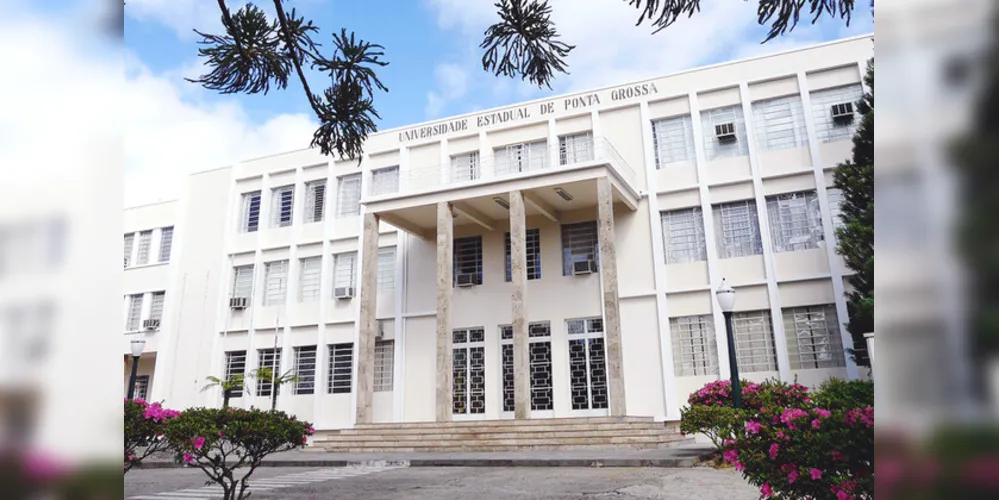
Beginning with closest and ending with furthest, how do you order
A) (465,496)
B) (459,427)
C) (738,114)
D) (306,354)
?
(465,496) → (459,427) → (738,114) → (306,354)

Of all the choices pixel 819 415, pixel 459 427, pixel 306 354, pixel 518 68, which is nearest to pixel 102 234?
pixel 518 68

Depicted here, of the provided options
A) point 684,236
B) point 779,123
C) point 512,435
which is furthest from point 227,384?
point 779,123

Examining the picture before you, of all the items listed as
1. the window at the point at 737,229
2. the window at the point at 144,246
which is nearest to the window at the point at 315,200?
the window at the point at 144,246

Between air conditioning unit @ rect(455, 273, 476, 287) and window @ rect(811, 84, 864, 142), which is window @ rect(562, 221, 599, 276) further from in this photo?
window @ rect(811, 84, 864, 142)

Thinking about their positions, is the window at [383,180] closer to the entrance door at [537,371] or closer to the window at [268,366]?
the window at [268,366]

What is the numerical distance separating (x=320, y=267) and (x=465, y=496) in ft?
43.1

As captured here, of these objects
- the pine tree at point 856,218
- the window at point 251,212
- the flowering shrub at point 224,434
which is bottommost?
the flowering shrub at point 224,434

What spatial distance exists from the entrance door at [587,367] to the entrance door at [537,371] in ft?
1.88

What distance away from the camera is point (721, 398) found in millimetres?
9602

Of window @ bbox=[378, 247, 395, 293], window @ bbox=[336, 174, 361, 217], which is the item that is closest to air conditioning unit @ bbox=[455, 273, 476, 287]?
window @ bbox=[378, 247, 395, 293]

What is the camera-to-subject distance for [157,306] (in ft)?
66.0

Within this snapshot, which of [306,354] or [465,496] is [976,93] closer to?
[465,496]

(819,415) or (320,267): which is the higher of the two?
(320,267)

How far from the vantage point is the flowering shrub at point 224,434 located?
5273 mm
